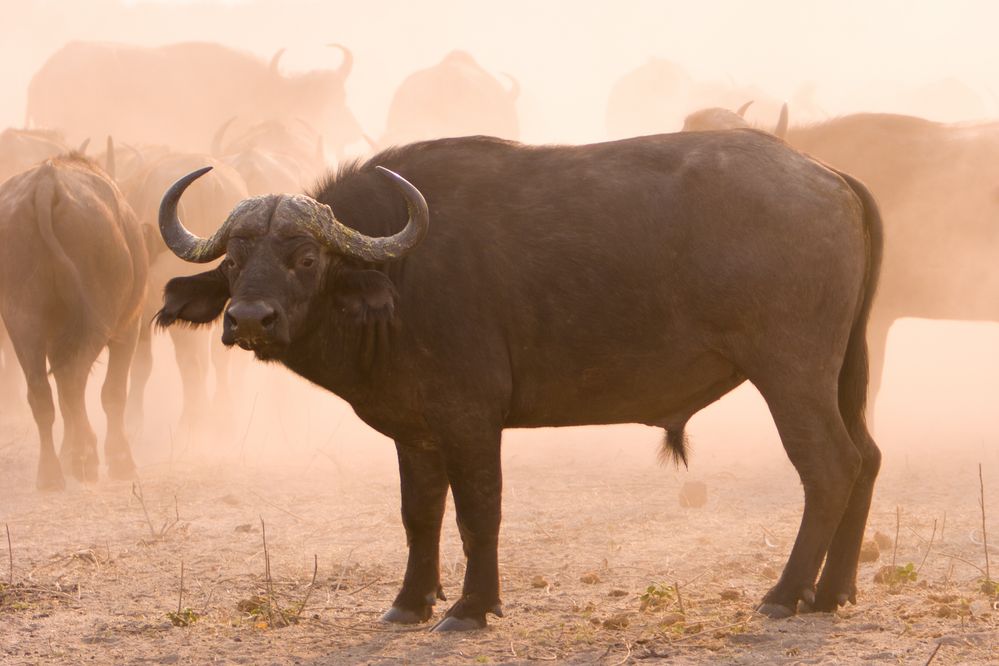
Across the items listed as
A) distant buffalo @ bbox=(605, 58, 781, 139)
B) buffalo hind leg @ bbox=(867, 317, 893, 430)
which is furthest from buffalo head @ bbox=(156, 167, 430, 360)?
distant buffalo @ bbox=(605, 58, 781, 139)

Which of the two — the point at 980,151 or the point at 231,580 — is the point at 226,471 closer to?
the point at 231,580

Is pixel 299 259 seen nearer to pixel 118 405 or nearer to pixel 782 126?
pixel 118 405

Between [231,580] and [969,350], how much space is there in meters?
14.4

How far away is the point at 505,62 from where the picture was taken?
87312 mm

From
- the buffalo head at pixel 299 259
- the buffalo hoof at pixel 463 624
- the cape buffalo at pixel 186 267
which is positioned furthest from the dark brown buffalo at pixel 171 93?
the buffalo hoof at pixel 463 624

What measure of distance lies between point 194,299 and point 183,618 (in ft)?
4.26

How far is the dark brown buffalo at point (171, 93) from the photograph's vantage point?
89.6ft

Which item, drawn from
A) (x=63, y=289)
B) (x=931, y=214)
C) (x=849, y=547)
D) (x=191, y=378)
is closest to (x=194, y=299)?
(x=849, y=547)

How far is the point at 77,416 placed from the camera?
9.53 m

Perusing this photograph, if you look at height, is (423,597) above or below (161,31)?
below

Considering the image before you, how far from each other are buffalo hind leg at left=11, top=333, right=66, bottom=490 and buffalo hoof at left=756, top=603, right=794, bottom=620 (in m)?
5.50

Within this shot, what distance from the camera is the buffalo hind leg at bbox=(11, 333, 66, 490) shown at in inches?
358

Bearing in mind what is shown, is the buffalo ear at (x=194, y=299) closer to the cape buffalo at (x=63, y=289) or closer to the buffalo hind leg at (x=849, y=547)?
the buffalo hind leg at (x=849, y=547)

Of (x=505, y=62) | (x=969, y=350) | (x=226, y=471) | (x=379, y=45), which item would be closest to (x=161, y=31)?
(x=379, y=45)
